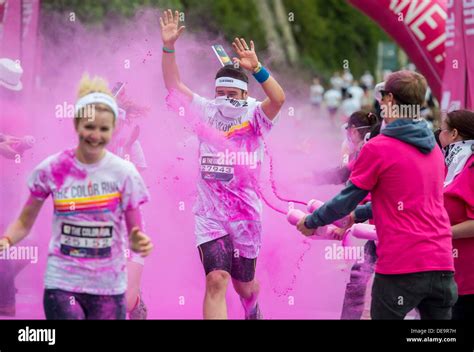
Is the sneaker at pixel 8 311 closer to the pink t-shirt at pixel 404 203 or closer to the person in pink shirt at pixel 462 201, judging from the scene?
the pink t-shirt at pixel 404 203

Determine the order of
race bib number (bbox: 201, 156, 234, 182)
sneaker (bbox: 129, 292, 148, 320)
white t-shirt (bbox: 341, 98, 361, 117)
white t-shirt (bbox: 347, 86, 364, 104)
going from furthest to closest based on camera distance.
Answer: white t-shirt (bbox: 347, 86, 364, 104) → white t-shirt (bbox: 341, 98, 361, 117) → sneaker (bbox: 129, 292, 148, 320) → race bib number (bbox: 201, 156, 234, 182)

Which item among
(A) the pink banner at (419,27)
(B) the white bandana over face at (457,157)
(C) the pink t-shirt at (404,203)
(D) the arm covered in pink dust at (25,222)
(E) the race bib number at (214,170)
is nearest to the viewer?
(D) the arm covered in pink dust at (25,222)

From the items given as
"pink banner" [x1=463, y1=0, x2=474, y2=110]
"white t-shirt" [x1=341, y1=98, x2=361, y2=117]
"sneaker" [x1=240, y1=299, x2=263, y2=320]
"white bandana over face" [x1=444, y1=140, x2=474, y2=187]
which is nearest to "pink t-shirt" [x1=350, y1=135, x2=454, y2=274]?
"white bandana over face" [x1=444, y1=140, x2=474, y2=187]

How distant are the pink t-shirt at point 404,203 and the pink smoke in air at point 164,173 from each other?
1.83 m

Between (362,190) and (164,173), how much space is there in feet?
6.92

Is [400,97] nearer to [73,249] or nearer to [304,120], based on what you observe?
[73,249]

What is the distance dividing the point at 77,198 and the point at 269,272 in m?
2.42

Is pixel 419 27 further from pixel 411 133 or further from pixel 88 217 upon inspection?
pixel 88 217

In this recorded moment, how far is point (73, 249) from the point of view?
5.50 meters

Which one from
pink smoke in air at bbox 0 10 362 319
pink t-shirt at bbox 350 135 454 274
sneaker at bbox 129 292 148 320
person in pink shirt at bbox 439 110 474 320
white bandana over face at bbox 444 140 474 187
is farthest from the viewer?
pink smoke in air at bbox 0 10 362 319

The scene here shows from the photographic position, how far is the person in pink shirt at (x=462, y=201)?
6.54m

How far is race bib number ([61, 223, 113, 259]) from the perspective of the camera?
5.50 meters

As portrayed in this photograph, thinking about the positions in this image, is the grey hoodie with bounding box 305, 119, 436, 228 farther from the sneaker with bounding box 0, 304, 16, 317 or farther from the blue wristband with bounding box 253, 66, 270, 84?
the sneaker with bounding box 0, 304, 16, 317

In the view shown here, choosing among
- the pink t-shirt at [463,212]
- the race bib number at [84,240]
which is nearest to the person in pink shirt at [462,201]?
the pink t-shirt at [463,212]
